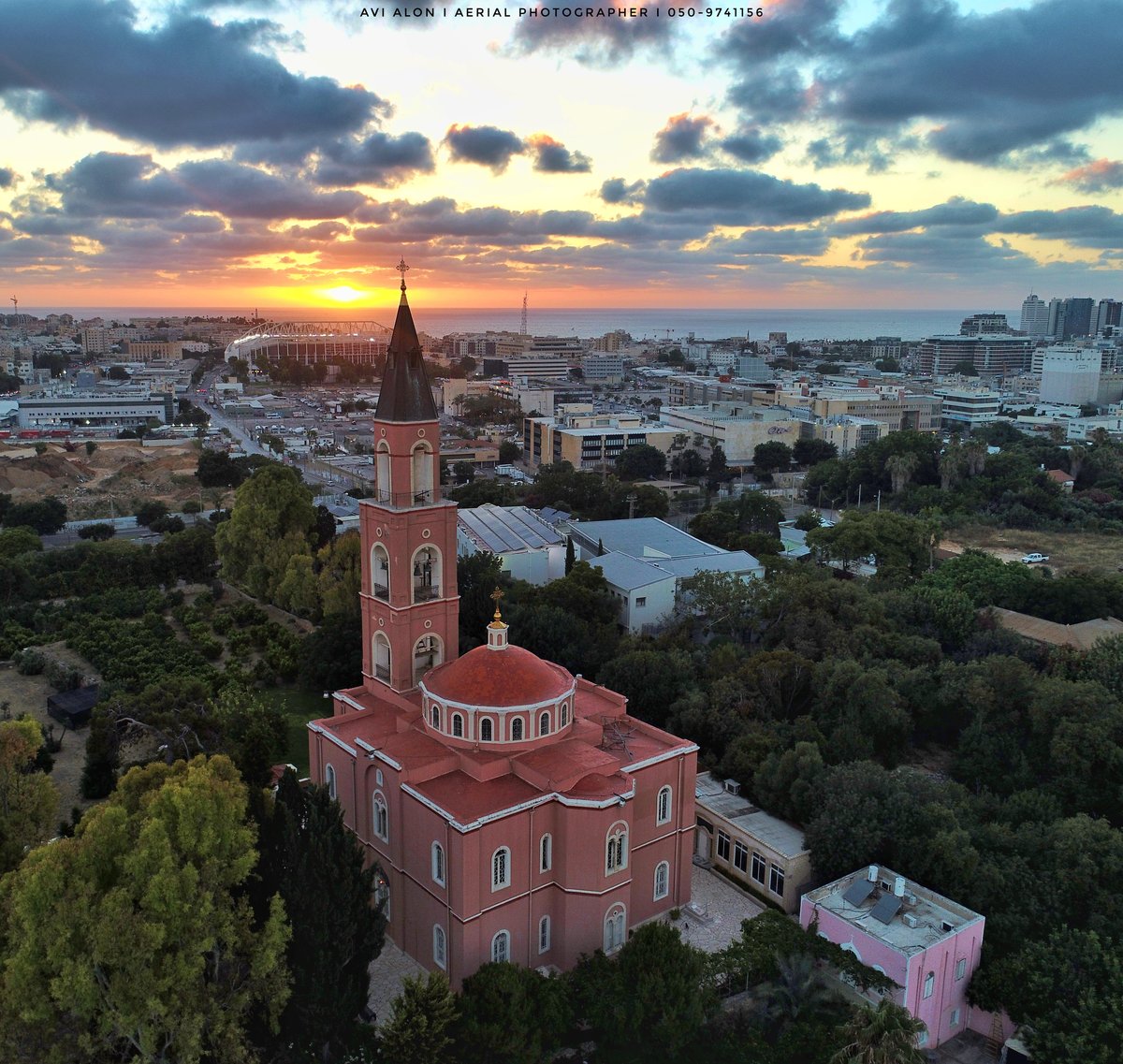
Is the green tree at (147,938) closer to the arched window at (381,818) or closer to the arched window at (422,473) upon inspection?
the arched window at (381,818)

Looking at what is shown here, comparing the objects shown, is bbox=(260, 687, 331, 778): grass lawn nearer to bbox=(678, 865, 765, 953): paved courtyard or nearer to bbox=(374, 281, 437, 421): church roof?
bbox=(374, 281, 437, 421): church roof

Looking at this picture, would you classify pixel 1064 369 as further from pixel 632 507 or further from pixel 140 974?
pixel 140 974

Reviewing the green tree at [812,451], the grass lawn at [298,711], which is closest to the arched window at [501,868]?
the grass lawn at [298,711]

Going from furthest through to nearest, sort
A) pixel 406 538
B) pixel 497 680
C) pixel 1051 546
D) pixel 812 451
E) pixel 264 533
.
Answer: pixel 812 451
pixel 1051 546
pixel 264 533
pixel 406 538
pixel 497 680

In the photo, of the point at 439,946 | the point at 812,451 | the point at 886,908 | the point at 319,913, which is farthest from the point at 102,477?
the point at 886,908

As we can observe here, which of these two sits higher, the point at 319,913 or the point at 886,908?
the point at 319,913

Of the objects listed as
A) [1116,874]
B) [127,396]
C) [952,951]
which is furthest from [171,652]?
[127,396]

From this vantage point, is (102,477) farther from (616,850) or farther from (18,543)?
(616,850)
